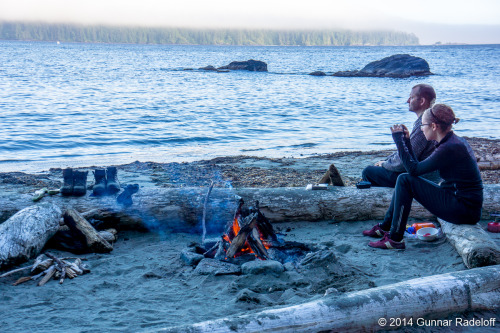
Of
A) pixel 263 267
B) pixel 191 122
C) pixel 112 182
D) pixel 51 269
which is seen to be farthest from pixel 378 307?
pixel 191 122

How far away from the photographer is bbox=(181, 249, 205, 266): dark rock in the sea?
4.82 m

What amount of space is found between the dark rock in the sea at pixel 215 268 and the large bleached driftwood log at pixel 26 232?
1.96 metres

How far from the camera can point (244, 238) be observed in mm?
4879

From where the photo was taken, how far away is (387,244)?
5074 mm

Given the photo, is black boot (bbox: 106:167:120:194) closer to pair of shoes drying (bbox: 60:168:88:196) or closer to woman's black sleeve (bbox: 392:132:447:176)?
pair of shoes drying (bbox: 60:168:88:196)

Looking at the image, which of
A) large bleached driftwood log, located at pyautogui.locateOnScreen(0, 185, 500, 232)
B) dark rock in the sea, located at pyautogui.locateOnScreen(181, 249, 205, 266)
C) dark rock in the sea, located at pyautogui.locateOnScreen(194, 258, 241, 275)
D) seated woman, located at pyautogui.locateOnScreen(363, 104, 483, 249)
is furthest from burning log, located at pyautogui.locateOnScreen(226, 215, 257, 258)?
seated woman, located at pyautogui.locateOnScreen(363, 104, 483, 249)

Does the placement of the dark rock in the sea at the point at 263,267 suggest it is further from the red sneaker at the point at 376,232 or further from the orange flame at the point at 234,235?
the red sneaker at the point at 376,232

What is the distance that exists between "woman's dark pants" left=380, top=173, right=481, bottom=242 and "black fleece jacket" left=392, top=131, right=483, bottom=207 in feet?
0.30

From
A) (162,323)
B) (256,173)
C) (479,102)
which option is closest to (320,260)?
(162,323)

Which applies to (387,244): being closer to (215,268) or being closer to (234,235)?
(234,235)

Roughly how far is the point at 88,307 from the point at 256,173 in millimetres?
5862

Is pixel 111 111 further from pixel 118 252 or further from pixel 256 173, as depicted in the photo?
pixel 118 252

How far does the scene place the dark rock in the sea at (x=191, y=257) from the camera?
482 cm

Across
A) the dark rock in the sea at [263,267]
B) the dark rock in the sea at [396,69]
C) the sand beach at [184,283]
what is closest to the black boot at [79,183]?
the sand beach at [184,283]
